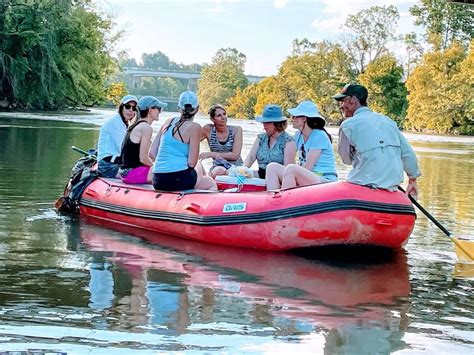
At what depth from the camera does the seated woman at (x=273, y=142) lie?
7844 millimetres

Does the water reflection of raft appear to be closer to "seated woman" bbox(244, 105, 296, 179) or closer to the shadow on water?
the shadow on water

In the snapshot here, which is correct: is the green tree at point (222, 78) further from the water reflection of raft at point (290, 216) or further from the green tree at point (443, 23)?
the water reflection of raft at point (290, 216)

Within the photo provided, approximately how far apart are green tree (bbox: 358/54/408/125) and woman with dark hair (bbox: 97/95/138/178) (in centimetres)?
5693

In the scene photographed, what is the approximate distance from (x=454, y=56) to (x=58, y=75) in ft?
100

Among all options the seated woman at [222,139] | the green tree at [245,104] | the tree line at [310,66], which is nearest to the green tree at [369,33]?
the tree line at [310,66]

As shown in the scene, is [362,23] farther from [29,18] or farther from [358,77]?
[29,18]

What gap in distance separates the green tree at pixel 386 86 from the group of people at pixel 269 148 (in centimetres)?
5696

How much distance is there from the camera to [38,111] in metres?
40.3

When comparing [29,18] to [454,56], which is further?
[454,56]

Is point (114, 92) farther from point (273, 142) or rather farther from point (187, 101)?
point (187, 101)

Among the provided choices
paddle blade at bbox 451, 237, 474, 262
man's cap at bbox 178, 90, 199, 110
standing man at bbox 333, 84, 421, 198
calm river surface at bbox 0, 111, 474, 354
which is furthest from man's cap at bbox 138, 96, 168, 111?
paddle blade at bbox 451, 237, 474, 262

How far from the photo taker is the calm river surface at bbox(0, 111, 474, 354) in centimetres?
425

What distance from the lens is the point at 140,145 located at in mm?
8211

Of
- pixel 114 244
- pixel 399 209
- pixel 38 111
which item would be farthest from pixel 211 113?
pixel 38 111
